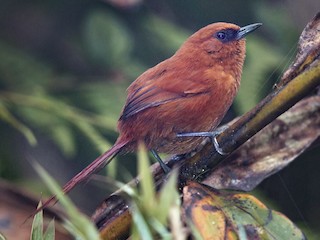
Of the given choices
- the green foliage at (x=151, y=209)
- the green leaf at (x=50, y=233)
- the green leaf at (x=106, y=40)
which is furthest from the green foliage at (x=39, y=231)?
the green leaf at (x=106, y=40)

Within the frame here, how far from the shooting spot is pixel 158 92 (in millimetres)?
Answer: 1863

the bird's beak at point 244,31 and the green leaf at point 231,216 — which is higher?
the bird's beak at point 244,31

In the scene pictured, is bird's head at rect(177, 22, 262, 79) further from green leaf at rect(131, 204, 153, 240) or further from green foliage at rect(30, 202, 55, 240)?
green leaf at rect(131, 204, 153, 240)

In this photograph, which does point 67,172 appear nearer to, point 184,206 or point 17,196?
point 17,196

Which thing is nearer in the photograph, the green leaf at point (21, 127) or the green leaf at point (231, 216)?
the green leaf at point (231, 216)

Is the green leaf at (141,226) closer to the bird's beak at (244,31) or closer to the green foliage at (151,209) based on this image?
the green foliage at (151,209)

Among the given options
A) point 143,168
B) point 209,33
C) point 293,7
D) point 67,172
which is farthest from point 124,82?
point 143,168

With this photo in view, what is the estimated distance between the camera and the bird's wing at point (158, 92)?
1.83 metres

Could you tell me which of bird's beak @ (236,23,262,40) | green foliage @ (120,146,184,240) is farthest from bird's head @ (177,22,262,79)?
green foliage @ (120,146,184,240)

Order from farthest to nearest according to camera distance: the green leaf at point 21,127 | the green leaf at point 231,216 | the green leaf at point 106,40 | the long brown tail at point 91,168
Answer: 1. the green leaf at point 106,40
2. the green leaf at point 21,127
3. the long brown tail at point 91,168
4. the green leaf at point 231,216

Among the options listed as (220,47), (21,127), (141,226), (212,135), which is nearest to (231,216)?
(212,135)

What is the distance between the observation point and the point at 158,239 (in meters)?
1.20

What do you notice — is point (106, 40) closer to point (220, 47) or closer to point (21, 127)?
point (21, 127)

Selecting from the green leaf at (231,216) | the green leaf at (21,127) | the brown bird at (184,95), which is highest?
the green leaf at (21,127)
